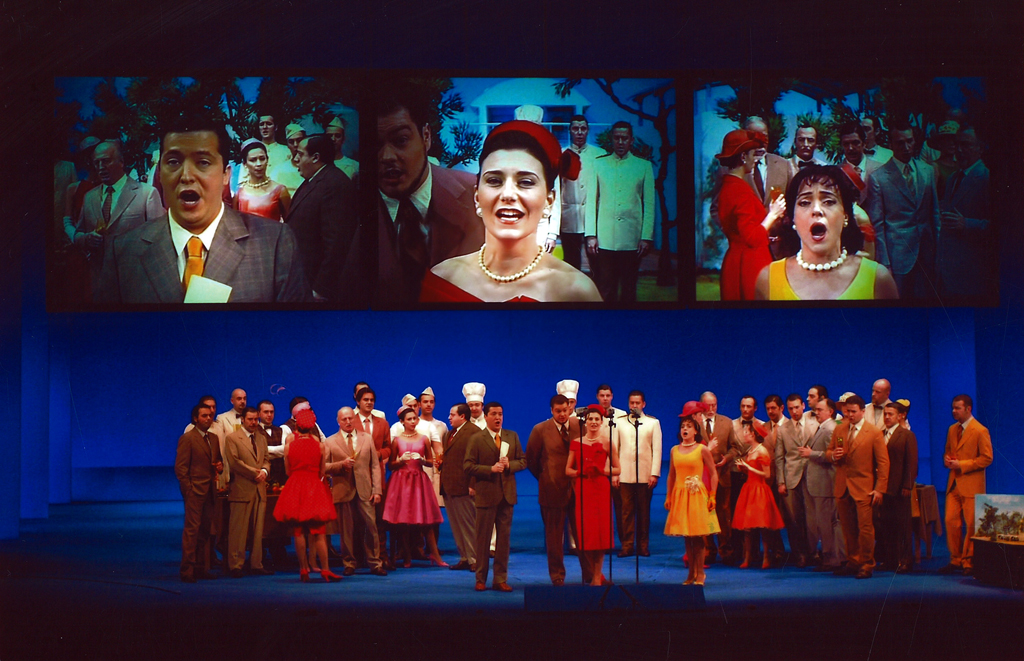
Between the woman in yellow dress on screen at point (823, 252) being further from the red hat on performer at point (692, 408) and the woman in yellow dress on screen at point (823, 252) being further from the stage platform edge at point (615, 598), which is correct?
the stage platform edge at point (615, 598)

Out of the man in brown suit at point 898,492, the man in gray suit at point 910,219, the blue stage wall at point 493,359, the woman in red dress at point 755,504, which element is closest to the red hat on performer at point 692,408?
the woman in red dress at point 755,504

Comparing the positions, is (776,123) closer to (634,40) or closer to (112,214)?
(634,40)

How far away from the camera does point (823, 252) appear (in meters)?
10.5

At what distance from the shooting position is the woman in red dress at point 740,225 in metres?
10.5

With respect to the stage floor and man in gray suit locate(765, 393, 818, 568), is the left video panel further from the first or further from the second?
man in gray suit locate(765, 393, 818, 568)

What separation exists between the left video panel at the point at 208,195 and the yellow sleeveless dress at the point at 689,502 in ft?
12.0

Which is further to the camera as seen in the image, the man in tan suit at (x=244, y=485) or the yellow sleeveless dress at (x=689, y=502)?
the man in tan suit at (x=244, y=485)

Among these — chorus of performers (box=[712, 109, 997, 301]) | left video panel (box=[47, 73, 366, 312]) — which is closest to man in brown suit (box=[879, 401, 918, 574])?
chorus of performers (box=[712, 109, 997, 301])

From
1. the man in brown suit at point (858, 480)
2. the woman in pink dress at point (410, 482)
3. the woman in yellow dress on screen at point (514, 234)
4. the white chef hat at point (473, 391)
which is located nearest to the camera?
the man in brown suit at point (858, 480)

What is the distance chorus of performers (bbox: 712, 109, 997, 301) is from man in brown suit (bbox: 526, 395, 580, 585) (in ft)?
9.22

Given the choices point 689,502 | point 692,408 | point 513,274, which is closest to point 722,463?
point 692,408

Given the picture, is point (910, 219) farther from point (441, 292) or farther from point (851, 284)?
point (441, 292)

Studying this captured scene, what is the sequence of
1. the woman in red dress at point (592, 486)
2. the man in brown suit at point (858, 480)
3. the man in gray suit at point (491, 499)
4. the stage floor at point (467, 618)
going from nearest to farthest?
1. the stage floor at point (467, 618)
2. the woman in red dress at point (592, 486)
3. the man in gray suit at point (491, 499)
4. the man in brown suit at point (858, 480)

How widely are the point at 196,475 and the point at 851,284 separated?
6100 mm
